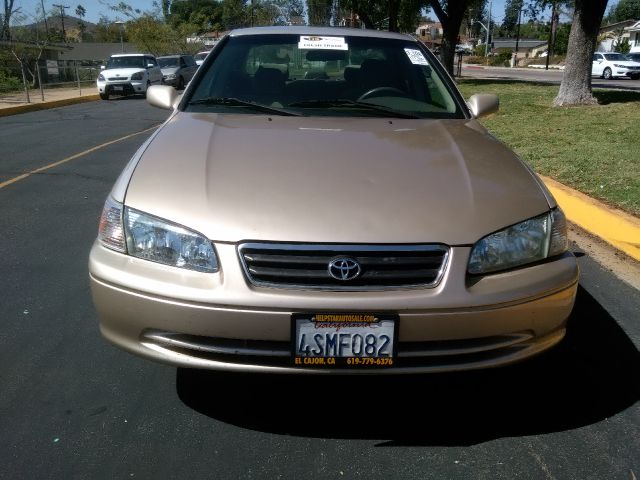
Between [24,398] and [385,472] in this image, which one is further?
[24,398]

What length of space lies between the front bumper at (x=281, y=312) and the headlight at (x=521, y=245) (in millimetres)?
46

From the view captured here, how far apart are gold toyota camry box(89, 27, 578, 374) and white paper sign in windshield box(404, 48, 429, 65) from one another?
4.70 ft

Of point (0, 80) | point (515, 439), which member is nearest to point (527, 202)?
point (515, 439)

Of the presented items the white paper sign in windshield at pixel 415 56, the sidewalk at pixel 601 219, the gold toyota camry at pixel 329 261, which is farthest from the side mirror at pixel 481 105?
the sidewalk at pixel 601 219

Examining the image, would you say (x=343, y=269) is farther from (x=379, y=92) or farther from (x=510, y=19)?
(x=510, y=19)

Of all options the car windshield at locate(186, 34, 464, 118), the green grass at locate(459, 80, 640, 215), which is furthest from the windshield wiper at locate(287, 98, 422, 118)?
the green grass at locate(459, 80, 640, 215)

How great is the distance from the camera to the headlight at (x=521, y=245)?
242 cm

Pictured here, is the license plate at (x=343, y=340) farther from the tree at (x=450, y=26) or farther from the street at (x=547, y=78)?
the street at (x=547, y=78)

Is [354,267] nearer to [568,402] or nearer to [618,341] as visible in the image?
[568,402]

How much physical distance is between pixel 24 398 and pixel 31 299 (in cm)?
123

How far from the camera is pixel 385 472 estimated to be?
7.75ft

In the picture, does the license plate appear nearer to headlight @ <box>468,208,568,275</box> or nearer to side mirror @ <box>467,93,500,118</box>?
headlight @ <box>468,208,568,275</box>

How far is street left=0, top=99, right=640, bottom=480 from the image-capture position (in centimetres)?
239

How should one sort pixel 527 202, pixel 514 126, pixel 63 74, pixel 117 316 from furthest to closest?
pixel 63 74, pixel 514 126, pixel 527 202, pixel 117 316
